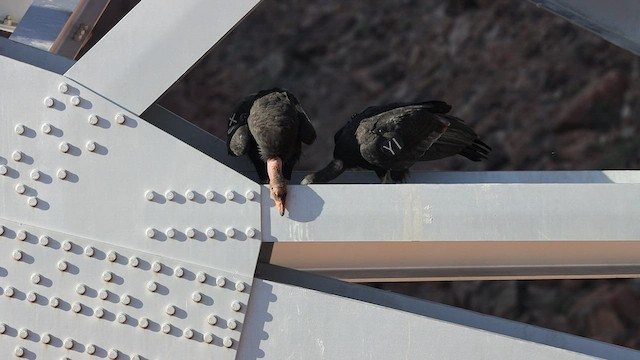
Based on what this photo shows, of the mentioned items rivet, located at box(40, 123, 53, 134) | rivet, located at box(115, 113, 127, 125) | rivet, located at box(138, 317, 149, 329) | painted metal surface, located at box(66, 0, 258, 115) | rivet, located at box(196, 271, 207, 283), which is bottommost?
rivet, located at box(138, 317, 149, 329)

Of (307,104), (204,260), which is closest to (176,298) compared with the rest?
(204,260)

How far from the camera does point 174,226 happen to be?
312cm

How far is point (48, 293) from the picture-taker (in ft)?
10.3

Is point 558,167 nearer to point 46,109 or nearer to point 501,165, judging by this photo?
point 501,165

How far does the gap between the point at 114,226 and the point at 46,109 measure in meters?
0.42

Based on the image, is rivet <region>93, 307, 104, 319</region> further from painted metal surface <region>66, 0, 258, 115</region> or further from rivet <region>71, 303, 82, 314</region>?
painted metal surface <region>66, 0, 258, 115</region>

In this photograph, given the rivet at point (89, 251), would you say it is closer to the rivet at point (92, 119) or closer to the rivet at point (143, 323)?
the rivet at point (143, 323)

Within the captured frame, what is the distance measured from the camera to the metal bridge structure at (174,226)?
311 cm

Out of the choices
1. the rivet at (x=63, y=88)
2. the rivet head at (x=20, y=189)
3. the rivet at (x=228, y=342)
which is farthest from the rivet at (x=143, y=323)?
the rivet at (x=63, y=88)

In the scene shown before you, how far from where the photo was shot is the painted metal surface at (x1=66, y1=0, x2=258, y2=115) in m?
3.14

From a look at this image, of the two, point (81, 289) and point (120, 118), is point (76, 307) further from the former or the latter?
point (120, 118)

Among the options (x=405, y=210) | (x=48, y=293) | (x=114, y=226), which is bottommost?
(x=48, y=293)

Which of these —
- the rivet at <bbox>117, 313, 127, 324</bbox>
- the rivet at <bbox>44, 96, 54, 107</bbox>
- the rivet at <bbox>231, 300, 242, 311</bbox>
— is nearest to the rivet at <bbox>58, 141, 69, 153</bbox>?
the rivet at <bbox>44, 96, 54, 107</bbox>

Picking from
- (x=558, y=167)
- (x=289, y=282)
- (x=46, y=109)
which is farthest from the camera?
(x=558, y=167)
